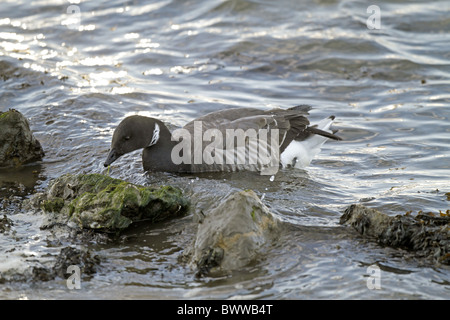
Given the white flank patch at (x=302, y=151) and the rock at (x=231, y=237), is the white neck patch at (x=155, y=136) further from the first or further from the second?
the rock at (x=231, y=237)

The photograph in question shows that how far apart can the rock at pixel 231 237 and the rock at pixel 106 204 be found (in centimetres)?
89

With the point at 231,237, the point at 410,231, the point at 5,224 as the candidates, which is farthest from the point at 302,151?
the point at 5,224

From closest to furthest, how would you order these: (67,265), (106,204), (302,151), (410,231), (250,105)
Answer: (67,265)
(410,231)
(106,204)
(302,151)
(250,105)

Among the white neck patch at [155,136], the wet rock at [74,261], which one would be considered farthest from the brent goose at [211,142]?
the wet rock at [74,261]

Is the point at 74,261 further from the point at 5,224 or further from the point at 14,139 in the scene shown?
the point at 14,139

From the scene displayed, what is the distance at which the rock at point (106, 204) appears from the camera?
5410 millimetres

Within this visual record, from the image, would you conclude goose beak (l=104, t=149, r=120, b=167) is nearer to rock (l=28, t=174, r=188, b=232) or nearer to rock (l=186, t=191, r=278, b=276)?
rock (l=28, t=174, r=188, b=232)

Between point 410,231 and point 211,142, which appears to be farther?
point 211,142

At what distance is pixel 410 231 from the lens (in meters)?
4.95

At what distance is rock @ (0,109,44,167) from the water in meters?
0.20

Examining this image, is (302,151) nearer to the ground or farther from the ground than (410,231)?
farther from the ground

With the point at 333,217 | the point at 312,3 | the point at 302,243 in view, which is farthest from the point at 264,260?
the point at 312,3

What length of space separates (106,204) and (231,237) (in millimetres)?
1449

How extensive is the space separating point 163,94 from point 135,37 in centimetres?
319
